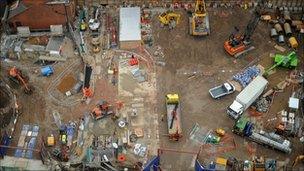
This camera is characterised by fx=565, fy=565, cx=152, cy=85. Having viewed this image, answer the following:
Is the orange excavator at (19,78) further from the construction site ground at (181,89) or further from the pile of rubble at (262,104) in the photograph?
the pile of rubble at (262,104)

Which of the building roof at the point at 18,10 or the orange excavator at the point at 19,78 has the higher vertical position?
the building roof at the point at 18,10

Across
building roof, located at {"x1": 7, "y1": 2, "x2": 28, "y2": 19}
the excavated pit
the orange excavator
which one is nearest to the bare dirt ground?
the orange excavator

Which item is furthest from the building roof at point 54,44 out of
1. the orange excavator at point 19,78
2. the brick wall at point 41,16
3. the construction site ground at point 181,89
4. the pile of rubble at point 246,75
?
the pile of rubble at point 246,75

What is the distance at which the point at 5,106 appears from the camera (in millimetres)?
69688

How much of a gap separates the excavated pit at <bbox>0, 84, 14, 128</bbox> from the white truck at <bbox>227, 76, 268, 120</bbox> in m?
26.6

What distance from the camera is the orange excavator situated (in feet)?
230

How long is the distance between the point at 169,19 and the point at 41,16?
56.2 ft

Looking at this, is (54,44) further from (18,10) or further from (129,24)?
(129,24)

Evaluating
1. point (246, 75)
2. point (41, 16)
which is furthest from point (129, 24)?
point (246, 75)

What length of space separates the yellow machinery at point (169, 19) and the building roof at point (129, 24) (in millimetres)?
3352

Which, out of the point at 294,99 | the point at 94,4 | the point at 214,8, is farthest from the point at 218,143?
the point at 94,4

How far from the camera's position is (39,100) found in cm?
6988

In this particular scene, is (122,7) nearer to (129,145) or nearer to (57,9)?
(57,9)

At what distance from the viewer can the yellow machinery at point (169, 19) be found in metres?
76.8
